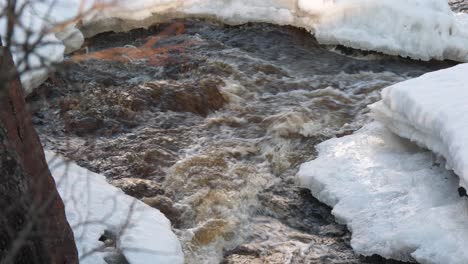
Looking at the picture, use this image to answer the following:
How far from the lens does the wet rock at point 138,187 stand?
5.22 meters

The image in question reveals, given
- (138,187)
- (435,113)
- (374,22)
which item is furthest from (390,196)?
(374,22)

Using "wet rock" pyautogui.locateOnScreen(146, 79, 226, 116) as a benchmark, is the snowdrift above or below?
above

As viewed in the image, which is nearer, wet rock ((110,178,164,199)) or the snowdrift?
wet rock ((110,178,164,199))

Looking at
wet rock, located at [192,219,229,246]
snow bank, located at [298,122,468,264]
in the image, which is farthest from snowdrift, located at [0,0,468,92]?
wet rock, located at [192,219,229,246]

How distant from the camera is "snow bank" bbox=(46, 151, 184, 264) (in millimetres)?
4023

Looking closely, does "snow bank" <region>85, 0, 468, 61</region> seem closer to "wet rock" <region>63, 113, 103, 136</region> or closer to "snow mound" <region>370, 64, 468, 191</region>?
"snow mound" <region>370, 64, 468, 191</region>

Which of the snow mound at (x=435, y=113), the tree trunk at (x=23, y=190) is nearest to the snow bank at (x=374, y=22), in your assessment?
the snow mound at (x=435, y=113)

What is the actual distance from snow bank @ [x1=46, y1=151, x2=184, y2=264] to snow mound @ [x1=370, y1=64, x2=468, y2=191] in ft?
6.85

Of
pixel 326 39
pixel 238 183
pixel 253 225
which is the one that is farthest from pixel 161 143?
pixel 326 39

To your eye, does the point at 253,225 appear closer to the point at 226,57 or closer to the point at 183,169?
the point at 183,169

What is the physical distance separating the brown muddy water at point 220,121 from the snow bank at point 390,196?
0.16 meters

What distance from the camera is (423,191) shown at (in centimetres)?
485

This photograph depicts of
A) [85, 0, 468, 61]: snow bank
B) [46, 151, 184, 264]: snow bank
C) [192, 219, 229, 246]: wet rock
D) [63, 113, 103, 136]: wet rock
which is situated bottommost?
[192, 219, 229, 246]: wet rock

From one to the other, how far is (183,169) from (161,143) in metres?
0.58
